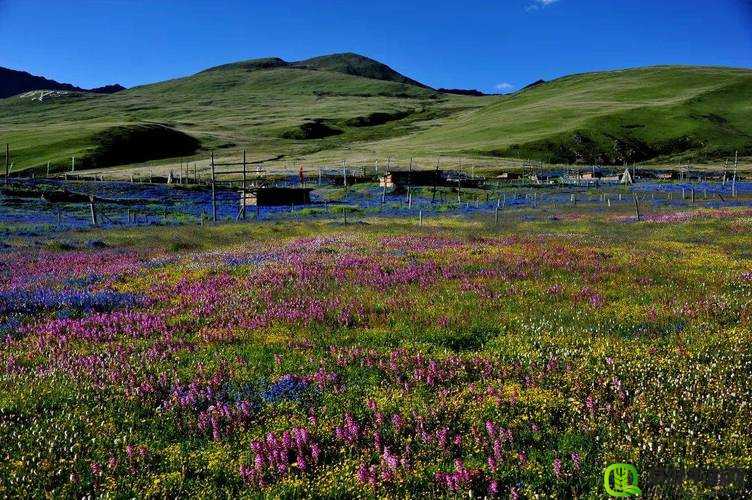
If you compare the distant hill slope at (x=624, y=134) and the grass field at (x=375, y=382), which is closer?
the grass field at (x=375, y=382)

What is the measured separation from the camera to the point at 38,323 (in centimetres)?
1155

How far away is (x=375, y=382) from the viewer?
8.10m

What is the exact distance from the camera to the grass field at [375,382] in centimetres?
576

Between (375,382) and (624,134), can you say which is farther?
(624,134)

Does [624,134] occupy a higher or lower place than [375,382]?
higher

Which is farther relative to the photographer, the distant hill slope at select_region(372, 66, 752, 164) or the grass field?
the distant hill slope at select_region(372, 66, 752, 164)

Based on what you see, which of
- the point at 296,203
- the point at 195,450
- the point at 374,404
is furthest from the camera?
the point at 296,203

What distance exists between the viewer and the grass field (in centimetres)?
576

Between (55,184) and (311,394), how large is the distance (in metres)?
95.0

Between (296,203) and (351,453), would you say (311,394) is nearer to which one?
(351,453)

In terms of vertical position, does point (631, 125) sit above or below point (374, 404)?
above

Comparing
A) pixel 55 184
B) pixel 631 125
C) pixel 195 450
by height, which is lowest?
pixel 195 450

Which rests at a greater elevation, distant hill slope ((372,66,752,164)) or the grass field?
distant hill slope ((372,66,752,164))

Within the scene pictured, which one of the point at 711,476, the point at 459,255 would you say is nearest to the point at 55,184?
the point at 459,255
